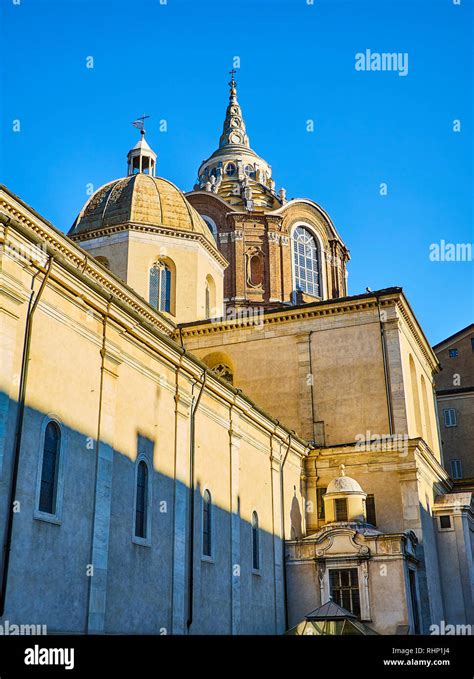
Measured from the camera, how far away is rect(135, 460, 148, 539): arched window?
17203 millimetres

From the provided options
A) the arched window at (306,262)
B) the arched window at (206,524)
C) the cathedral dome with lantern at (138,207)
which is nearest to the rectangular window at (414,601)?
the arched window at (206,524)

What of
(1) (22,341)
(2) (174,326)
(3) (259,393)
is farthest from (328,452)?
(1) (22,341)

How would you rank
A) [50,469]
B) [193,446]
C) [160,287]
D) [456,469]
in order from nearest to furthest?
[50,469] → [193,446] → [160,287] → [456,469]

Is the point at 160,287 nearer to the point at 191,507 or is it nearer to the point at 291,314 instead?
the point at 291,314

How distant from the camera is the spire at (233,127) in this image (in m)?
59.1

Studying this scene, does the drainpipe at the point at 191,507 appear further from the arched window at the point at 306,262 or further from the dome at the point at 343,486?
the arched window at the point at 306,262

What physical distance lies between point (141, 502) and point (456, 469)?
2633 cm

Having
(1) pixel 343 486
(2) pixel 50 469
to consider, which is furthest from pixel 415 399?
(2) pixel 50 469

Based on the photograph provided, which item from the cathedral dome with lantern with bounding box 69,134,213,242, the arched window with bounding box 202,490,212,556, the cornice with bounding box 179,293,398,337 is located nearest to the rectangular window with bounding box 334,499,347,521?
the arched window with bounding box 202,490,212,556

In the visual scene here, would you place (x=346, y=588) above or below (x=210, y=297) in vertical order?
below

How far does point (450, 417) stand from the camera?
4156 centimetres

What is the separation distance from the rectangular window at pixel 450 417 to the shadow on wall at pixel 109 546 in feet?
73.2

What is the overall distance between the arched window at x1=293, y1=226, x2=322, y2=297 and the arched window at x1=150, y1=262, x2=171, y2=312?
16652mm

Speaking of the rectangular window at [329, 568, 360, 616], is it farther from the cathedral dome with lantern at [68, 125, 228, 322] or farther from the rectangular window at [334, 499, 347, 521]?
the cathedral dome with lantern at [68, 125, 228, 322]
